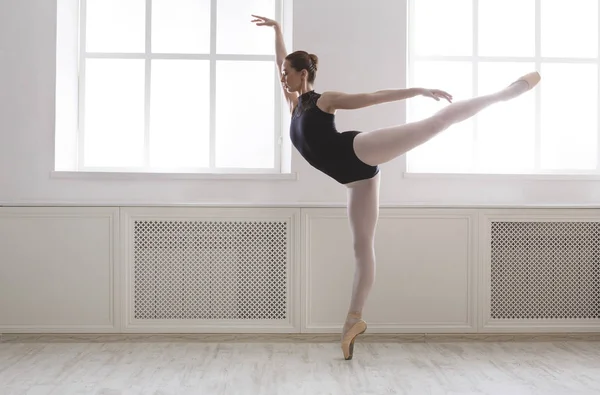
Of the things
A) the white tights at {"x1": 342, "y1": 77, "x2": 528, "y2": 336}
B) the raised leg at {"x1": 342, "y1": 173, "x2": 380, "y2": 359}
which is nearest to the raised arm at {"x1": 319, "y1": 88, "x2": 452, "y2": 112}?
the white tights at {"x1": 342, "y1": 77, "x2": 528, "y2": 336}

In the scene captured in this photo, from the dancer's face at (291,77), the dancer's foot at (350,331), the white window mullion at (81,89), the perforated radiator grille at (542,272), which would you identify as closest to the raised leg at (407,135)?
Answer: the dancer's face at (291,77)

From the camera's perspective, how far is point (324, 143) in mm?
2766

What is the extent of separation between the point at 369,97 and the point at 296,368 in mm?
1275

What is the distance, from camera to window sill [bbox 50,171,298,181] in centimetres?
383

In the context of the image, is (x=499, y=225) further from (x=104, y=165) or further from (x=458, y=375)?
(x=104, y=165)

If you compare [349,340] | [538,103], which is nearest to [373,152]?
[349,340]

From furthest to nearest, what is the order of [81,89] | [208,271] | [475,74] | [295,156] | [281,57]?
[475,74]
[81,89]
[295,156]
[208,271]
[281,57]

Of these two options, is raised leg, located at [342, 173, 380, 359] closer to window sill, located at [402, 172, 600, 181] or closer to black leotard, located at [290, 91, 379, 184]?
black leotard, located at [290, 91, 379, 184]

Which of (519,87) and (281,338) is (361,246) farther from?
(519,87)

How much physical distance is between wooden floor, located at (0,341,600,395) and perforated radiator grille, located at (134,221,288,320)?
0.19 metres

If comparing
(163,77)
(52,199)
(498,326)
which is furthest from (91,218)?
(498,326)

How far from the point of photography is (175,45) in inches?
163

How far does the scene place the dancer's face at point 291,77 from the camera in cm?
292

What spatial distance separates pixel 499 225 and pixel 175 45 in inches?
95.1
